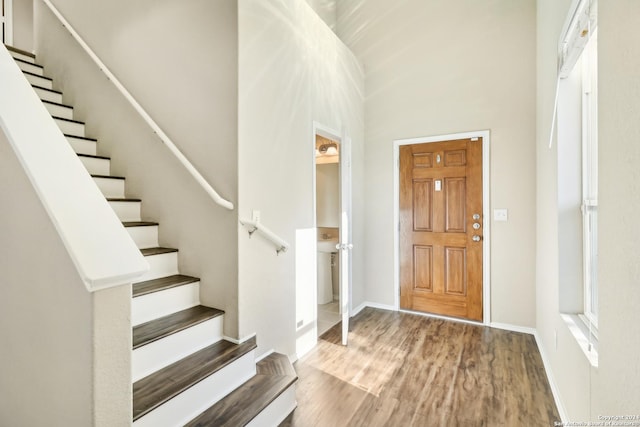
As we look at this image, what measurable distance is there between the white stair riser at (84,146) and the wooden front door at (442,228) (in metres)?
3.22

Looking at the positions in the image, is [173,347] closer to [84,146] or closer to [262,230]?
[262,230]

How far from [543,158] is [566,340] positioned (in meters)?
1.55

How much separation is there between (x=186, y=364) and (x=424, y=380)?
1.73 m

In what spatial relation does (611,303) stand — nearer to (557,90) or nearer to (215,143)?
(557,90)

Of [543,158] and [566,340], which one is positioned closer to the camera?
[566,340]

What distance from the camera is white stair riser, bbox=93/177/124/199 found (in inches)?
101

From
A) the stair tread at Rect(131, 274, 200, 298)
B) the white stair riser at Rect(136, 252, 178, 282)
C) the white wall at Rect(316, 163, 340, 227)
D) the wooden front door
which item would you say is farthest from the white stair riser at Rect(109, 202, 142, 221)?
the wooden front door

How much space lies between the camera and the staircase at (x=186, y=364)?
1576 millimetres

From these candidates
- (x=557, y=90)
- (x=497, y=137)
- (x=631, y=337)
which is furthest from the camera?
(x=497, y=137)

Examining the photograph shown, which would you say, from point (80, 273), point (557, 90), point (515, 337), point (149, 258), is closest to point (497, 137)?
point (557, 90)

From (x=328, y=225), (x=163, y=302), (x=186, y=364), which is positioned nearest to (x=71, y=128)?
(x=163, y=302)

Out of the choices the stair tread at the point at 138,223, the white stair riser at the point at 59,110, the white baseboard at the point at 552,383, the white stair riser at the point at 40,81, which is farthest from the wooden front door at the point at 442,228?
the white stair riser at the point at 40,81

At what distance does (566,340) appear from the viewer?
6.14ft

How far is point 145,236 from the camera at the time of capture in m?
2.38
